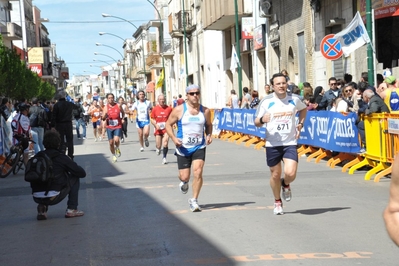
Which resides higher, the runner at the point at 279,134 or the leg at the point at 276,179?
the runner at the point at 279,134

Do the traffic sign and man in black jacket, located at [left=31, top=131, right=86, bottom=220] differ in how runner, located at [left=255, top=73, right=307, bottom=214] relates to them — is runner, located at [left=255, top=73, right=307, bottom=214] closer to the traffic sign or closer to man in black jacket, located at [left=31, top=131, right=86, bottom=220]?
man in black jacket, located at [left=31, top=131, right=86, bottom=220]

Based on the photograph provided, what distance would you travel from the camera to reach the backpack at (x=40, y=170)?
10.4 metres

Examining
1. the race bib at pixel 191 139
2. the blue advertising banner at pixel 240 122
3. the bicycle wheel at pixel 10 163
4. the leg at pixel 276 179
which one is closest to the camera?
the leg at pixel 276 179

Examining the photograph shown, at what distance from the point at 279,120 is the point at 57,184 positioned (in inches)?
118

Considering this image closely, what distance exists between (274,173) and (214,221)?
1002 mm

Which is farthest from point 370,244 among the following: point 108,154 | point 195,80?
point 195,80

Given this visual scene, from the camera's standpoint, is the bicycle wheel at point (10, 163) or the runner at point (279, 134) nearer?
the runner at point (279, 134)

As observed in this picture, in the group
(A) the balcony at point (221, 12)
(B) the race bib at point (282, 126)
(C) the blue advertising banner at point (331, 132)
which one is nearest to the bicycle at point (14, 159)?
(C) the blue advertising banner at point (331, 132)

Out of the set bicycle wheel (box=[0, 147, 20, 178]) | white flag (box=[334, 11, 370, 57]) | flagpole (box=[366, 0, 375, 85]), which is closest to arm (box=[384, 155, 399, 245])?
flagpole (box=[366, 0, 375, 85])

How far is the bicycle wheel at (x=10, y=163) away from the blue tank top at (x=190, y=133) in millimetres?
8369

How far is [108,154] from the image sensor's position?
24031 millimetres

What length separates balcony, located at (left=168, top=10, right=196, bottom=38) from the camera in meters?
58.7

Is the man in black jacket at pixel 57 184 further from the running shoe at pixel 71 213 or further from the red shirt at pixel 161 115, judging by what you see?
the red shirt at pixel 161 115

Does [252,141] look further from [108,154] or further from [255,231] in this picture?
[255,231]
